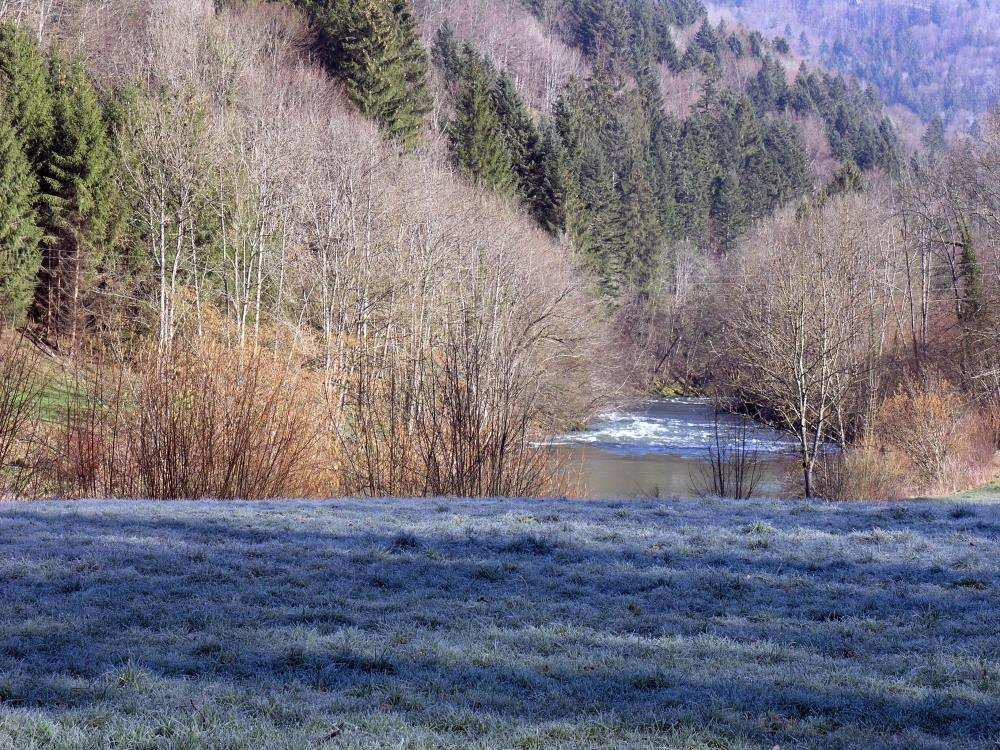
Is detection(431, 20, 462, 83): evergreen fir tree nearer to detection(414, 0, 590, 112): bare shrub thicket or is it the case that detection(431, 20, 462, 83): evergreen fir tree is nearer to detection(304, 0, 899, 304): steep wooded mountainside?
detection(304, 0, 899, 304): steep wooded mountainside

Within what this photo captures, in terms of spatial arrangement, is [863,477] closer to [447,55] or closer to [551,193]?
[551,193]

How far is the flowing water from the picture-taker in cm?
2603

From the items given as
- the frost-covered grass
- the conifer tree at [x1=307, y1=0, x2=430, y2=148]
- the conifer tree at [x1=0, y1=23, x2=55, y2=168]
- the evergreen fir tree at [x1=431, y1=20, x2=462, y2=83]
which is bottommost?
the frost-covered grass

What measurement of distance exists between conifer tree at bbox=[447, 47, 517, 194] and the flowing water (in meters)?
14.1

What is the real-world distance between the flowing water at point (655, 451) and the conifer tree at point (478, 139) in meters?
14.1

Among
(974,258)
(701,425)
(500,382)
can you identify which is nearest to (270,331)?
(500,382)

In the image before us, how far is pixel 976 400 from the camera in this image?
27453 mm

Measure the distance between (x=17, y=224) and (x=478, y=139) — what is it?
2837 cm

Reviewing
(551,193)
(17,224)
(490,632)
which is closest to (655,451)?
(17,224)

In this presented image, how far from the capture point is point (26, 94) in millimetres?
25906

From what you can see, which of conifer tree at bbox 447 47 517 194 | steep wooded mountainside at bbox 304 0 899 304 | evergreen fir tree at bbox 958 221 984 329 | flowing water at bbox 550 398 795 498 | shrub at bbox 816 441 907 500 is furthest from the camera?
steep wooded mountainside at bbox 304 0 899 304

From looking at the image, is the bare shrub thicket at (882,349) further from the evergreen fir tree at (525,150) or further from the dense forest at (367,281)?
the evergreen fir tree at (525,150)

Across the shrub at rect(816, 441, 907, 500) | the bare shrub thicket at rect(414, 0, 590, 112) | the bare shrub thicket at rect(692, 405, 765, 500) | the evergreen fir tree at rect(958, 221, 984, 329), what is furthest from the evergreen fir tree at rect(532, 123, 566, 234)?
the shrub at rect(816, 441, 907, 500)

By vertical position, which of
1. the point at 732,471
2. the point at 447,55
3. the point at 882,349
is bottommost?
the point at 732,471
